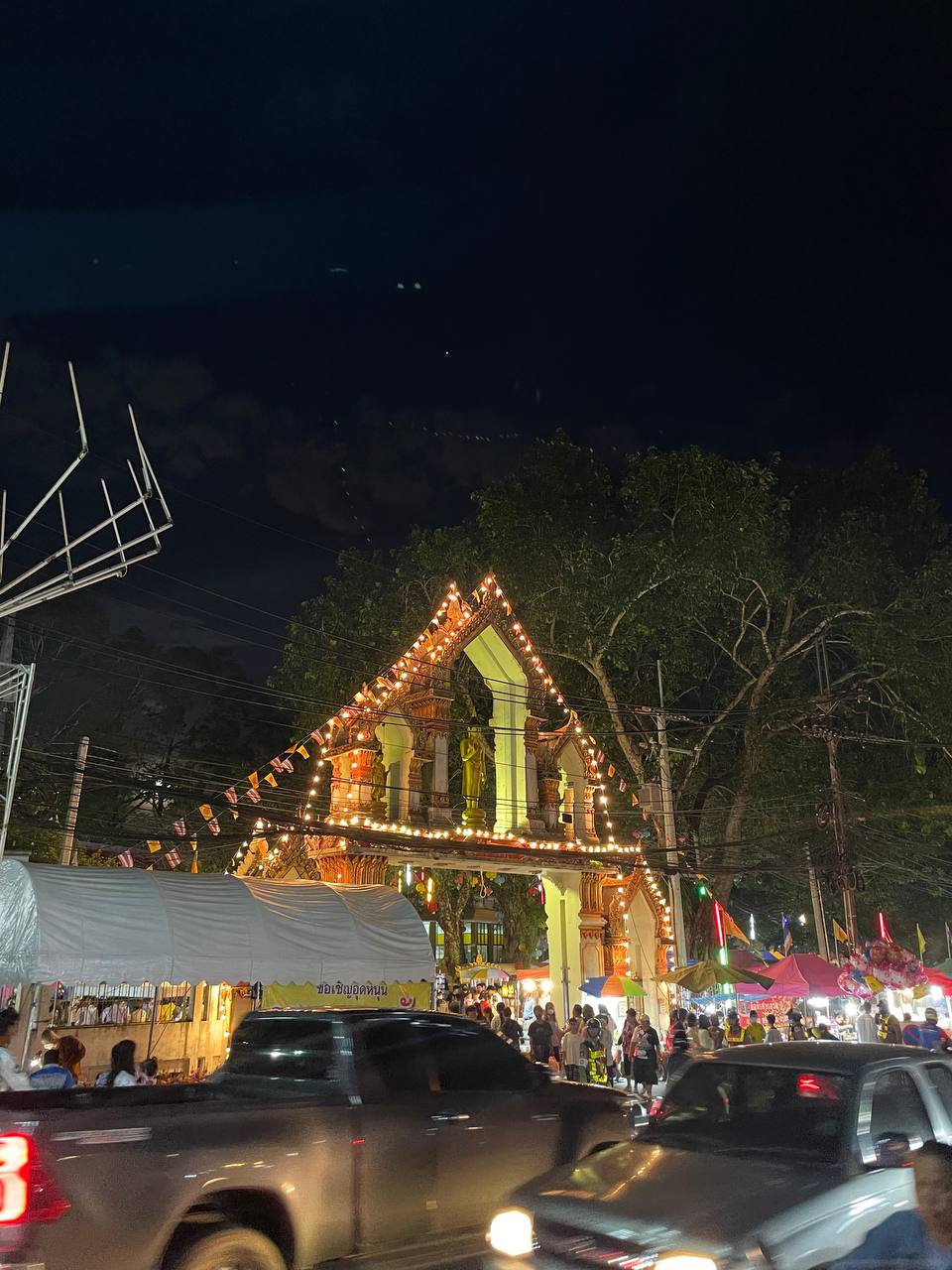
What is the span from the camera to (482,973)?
37.7 meters

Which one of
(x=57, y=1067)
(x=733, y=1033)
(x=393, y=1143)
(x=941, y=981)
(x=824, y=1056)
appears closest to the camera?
(x=824, y=1056)

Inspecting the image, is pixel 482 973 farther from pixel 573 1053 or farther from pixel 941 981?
pixel 573 1053

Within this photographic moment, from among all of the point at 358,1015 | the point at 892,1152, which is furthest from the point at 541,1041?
the point at 892,1152

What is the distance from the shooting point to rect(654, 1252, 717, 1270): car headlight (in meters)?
4.06

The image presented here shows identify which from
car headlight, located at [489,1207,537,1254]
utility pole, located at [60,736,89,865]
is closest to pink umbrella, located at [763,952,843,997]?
utility pole, located at [60,736,89,865]

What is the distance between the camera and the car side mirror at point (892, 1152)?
500cm

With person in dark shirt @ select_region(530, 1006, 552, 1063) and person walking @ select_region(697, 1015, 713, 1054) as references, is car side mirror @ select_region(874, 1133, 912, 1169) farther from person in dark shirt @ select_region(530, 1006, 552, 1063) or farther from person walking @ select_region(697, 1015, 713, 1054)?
person walking @ select_region(697, 1015, 713, 1054)

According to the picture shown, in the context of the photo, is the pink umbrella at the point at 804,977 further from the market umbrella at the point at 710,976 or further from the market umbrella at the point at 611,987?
the market umbrella at the point at 611,987

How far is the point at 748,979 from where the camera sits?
2139 cm

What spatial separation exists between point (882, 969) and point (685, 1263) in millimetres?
22694

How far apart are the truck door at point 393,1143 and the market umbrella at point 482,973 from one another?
31.4 meters

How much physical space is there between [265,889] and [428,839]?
5149 millimetres

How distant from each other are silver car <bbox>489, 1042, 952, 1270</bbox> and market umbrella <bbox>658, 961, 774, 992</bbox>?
15496mm

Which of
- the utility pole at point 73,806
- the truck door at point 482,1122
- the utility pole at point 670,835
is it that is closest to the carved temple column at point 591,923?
the utility pole at point 670,835
